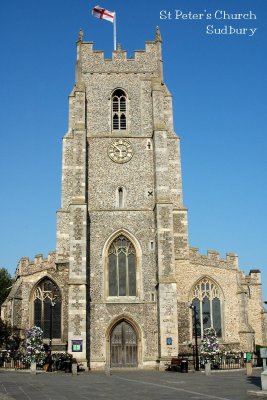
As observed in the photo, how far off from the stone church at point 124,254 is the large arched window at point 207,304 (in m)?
0.07

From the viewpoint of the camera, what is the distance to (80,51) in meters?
39.8

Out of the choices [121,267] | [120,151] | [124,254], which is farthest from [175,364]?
[120,151]

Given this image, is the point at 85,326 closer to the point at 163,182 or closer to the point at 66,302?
the point at 66,302

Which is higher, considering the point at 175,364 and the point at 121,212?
the point at 121,212

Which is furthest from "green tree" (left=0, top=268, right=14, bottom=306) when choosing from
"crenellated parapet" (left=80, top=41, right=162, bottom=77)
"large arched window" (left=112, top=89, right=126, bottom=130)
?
"crenellated parapet" (left=80, top=41, right=162, bottom=77)

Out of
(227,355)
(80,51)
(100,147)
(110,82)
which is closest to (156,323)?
(227,355)

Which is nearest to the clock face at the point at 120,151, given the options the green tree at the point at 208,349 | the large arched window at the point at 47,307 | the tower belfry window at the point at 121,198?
the tower belfry window at the point at 121,198

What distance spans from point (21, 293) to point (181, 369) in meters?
12.3

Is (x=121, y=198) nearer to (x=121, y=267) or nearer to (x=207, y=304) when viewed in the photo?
(x=121, y=267)

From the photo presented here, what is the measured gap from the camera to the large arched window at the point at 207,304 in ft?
116

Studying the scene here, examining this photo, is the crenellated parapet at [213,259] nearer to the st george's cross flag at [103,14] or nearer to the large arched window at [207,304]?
the large arched window at [207,304]

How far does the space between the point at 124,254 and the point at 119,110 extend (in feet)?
34.4

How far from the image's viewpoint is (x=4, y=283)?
56.4 m

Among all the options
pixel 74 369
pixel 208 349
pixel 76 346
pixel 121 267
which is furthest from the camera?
pixel 121 267
